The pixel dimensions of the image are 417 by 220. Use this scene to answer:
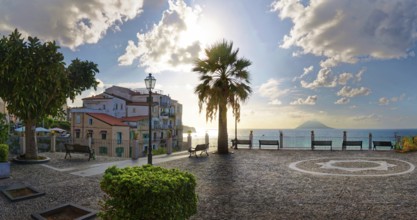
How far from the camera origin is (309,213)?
26.6 feet

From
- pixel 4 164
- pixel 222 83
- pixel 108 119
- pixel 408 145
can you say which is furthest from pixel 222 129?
pixel 108 119

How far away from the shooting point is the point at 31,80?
683 inches

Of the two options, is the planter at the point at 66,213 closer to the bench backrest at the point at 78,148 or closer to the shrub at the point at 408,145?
the bench backrest at the point at 78,148

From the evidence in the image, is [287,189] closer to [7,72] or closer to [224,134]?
[224,134]

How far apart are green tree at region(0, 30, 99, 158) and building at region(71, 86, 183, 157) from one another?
2440 centimetres

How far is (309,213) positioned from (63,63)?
17.7m

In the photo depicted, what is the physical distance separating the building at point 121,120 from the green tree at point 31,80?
24.4m

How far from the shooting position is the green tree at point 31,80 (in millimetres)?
16938

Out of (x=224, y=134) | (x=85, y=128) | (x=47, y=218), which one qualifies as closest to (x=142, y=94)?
(x=85, y=128)

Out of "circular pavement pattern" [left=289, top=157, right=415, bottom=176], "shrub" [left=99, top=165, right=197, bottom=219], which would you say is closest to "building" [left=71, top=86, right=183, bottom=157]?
"circular pavement pattern" [left=289, top=157, right=415, bottom=176]

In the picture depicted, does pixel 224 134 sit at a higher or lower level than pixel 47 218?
higher

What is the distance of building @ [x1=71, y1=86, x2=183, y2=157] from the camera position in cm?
5056

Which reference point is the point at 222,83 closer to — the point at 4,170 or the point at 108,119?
the point at 4,170

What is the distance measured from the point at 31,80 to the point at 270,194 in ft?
52.5
